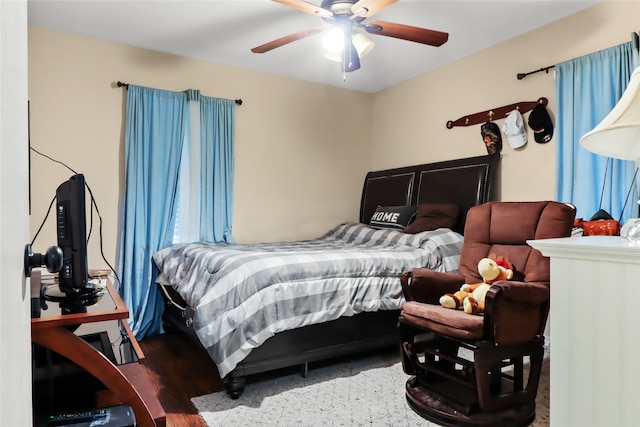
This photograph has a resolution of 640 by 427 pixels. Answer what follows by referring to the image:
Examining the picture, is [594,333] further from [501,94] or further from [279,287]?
[501,94]

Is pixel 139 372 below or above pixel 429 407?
above

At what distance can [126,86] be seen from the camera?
3.51 meters

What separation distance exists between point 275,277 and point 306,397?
67 cm

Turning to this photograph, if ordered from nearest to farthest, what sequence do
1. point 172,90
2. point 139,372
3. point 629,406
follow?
point 629,406 → point 139,372 → point 172,90

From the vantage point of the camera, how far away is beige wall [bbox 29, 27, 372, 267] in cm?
325

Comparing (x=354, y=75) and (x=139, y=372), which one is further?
(x=354, y=75)

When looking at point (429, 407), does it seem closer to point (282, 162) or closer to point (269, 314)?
point (269, 314)

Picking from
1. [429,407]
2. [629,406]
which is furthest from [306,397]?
[629,406]

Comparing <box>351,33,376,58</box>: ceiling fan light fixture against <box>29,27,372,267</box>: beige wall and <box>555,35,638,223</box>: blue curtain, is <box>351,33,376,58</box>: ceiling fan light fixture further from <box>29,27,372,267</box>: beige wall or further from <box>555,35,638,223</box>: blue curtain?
<box>29,27,372,267</box>: beige wall

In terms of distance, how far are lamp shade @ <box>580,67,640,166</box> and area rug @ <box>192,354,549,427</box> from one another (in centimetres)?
131

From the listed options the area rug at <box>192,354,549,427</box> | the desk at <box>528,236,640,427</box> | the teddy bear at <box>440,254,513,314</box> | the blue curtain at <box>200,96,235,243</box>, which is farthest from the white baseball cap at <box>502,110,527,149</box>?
the blue curtain at <box>200,96,235,243</box>

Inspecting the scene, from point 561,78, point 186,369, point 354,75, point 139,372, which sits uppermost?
point 354,75

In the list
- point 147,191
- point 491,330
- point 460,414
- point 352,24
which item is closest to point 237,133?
point 147,191

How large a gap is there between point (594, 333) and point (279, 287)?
1.53 metres
